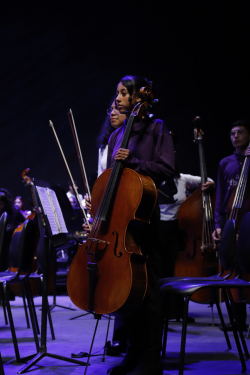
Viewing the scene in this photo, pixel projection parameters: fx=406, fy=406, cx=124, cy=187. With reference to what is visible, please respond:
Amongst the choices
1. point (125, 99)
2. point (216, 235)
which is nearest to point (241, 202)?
point (216, 235)

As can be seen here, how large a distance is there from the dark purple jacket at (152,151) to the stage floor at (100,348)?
0.96 m

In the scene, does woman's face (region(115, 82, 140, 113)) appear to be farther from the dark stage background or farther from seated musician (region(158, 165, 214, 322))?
the dark stage background

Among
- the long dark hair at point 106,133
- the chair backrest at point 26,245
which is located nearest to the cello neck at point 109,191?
the chair backrest at point 26,245

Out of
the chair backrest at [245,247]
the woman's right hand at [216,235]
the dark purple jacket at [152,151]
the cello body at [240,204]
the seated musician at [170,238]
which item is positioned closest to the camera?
the dark purple jacket at [152,151]

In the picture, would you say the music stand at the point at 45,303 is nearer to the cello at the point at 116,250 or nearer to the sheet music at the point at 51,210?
the sheet music at the point at 51,210

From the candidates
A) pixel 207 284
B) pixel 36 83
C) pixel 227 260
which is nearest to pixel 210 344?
pixel 227 260

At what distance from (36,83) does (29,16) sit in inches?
41.5

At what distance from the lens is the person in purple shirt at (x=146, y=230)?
5.50 ft

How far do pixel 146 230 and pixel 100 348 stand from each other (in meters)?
1.09

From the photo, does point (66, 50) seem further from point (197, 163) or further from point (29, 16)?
point (197, 163)

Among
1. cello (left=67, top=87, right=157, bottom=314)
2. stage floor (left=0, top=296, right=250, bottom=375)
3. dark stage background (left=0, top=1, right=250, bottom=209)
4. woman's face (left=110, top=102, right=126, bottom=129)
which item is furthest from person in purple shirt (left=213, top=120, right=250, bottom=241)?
dark stage background (left=0, top=1, right=250, bottom=209)

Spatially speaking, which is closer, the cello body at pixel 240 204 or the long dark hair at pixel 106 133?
the cello body at pixel 240 204

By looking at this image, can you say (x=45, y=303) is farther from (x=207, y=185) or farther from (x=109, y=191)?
Result: (x=207, y=185)

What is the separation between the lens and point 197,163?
19.7 feet
